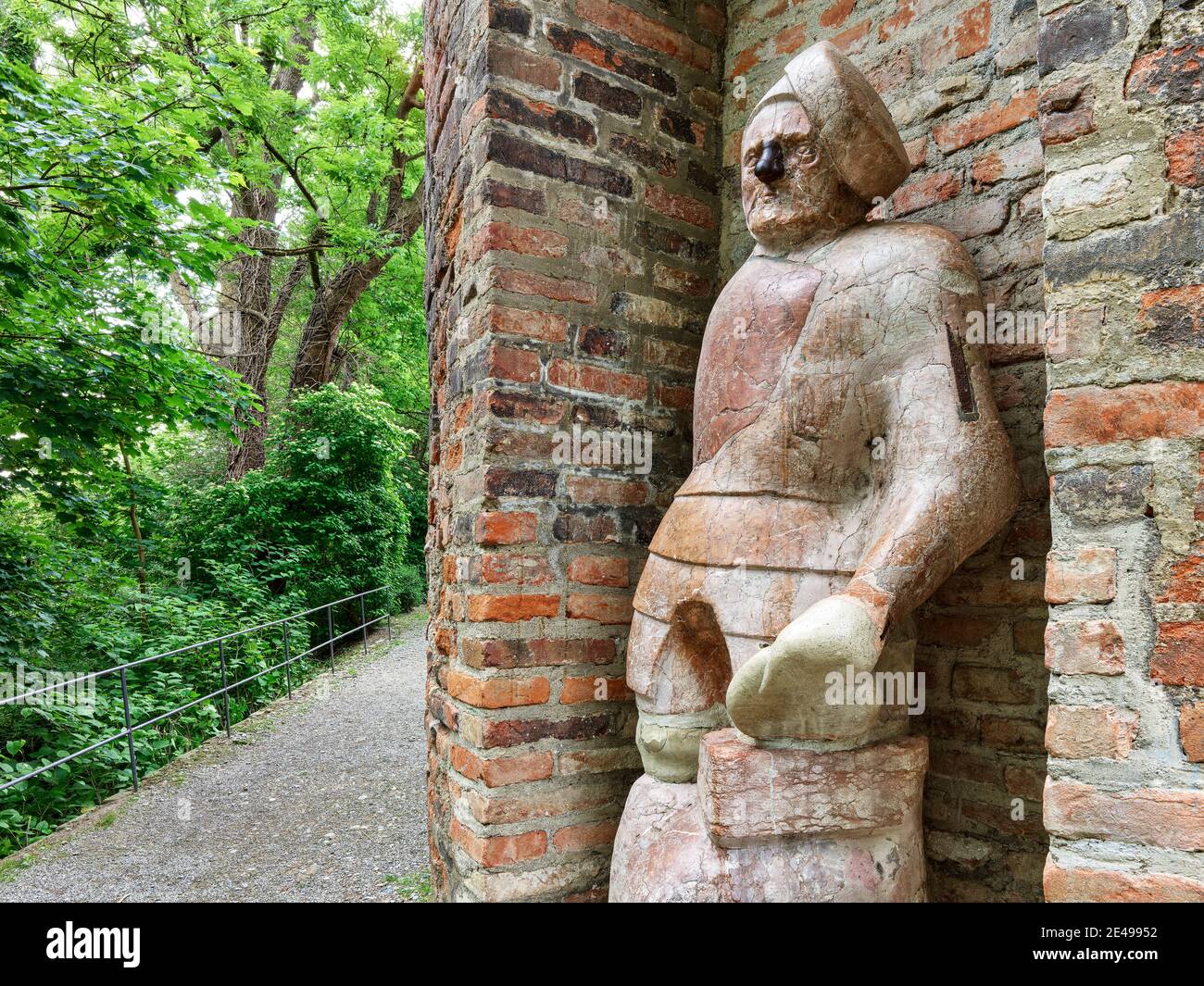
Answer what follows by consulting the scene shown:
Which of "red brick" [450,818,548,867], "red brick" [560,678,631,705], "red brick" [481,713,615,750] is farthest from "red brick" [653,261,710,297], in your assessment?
"red brick" [450,818,548,867]

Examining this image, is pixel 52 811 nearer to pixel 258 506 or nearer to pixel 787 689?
pixel 258 506

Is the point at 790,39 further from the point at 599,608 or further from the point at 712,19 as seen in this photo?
the point at 599,608

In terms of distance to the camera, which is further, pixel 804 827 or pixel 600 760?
pixel 600 760

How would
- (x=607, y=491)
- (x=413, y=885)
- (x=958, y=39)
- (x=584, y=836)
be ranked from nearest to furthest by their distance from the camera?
(x=958, y=39) < (x=584, y=836) < (x=607, y=491) < (x=413, y=885)

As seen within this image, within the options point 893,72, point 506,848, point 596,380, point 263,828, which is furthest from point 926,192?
point 263,828

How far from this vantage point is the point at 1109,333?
1.04 m

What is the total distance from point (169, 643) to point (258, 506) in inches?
98.2

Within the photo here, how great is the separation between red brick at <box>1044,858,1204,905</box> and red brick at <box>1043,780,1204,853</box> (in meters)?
0.04

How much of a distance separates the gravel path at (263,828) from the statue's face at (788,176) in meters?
3.08

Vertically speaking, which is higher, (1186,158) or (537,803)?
(1186,158)

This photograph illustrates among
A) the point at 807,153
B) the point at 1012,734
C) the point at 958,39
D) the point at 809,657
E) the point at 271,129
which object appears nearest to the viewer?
the point at 809,657

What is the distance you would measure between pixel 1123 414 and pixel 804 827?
92 centimetres

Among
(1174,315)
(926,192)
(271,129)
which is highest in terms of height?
(271,129)

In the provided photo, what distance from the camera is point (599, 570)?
7.18ft
